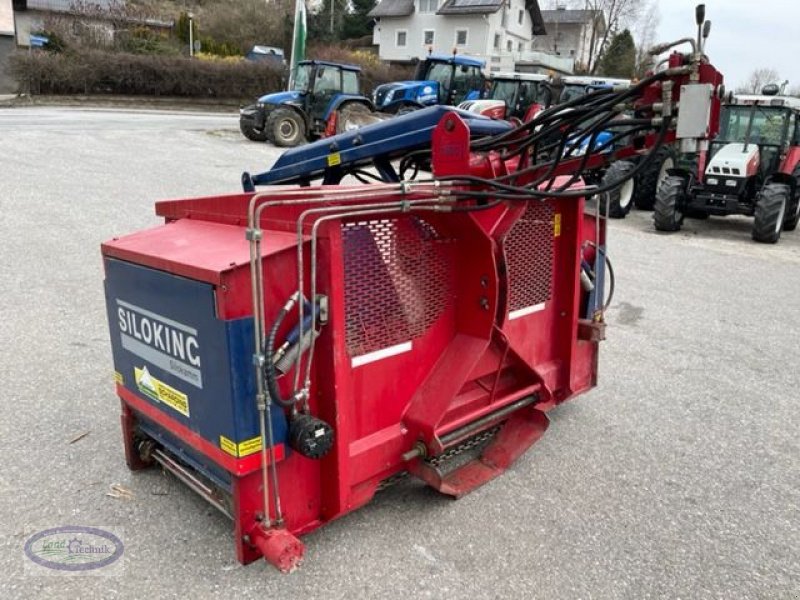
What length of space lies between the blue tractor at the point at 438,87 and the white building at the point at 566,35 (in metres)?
47.2

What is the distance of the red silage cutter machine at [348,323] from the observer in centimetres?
224

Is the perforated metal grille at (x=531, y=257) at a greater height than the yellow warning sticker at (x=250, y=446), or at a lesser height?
greater

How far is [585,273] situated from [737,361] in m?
1.85

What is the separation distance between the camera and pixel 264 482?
7.48 feet

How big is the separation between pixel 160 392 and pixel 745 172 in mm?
9194

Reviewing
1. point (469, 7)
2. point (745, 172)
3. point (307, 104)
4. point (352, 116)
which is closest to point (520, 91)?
point (352, 116)

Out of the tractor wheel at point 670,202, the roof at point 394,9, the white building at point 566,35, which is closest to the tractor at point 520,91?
the tractor wheel at point 670,202

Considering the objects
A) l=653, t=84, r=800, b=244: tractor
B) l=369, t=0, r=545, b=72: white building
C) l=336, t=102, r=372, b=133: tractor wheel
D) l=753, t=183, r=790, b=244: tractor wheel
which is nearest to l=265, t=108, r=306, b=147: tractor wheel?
l=336, t=102, r=372, b=133: tractor wheel

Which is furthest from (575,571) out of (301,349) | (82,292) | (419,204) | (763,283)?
(763,283)

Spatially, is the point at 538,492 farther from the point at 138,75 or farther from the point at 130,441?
the point at 138,75

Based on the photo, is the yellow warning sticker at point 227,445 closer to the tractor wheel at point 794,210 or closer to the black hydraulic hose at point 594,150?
the black hydraulic hose at point 594,150

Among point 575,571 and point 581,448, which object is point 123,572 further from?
point 581,448

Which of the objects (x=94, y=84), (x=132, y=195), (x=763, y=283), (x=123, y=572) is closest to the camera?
(x=123, y=572)

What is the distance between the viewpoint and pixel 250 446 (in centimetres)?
224
